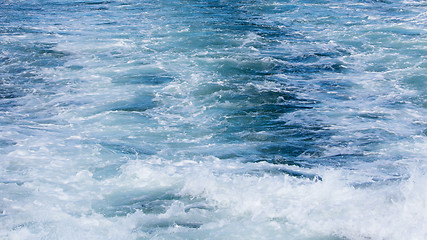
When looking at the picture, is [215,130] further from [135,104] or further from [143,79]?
[143,79]

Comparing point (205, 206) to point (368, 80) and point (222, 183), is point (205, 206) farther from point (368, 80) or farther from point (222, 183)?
point (368, 80)

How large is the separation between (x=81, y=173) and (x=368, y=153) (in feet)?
15.7

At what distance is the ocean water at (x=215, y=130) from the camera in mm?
6422

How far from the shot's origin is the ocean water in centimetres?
642

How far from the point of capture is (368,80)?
1230cm

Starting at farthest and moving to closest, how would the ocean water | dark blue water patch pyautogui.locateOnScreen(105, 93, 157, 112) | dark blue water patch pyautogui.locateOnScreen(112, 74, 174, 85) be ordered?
1. dark blue water patch pyautogui.locateOnScreen(112, 74, 174, 85)
2. dark blue water patch pyautogui.locateOnScreen(105, 93, 157, 112)
3. the ocean water

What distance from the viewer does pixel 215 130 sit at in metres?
9.55

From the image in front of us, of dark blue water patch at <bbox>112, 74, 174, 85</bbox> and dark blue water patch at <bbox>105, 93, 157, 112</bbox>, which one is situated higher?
dark blue water patch at <bbox>105, 93, 157, 112</bbox>

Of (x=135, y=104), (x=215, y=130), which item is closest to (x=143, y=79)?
(x=135, y=104)

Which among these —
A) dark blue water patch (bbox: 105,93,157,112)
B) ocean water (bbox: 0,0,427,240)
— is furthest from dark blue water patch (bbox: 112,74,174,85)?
dark blue water patch (bbox: 105,93,157,112)

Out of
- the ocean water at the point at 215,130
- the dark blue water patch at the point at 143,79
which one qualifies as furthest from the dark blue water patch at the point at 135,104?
the dark blue water patch at the point at 143,79

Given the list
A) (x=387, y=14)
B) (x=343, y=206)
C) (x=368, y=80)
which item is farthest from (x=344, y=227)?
(x=387, y=14)

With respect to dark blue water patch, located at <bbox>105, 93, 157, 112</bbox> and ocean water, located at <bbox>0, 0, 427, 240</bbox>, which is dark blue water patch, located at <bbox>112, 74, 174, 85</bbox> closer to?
ocean water, located at <bbox>0, 0, 427, 240</bbox>

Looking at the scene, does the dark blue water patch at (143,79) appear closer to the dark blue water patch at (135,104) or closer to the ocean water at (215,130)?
the ocean water at (215,130)
